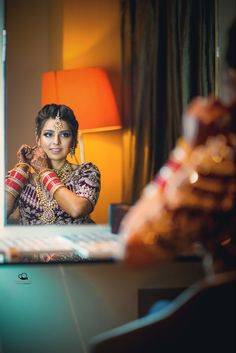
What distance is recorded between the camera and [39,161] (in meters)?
2.03

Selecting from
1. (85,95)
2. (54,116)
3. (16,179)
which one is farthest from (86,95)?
(16,179)

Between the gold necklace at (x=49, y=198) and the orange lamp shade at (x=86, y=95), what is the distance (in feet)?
0.54

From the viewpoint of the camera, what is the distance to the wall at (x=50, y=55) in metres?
2.02

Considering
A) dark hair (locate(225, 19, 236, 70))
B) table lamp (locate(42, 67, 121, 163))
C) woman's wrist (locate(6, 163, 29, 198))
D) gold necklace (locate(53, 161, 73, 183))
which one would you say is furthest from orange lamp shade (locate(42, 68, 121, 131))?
dark hair (locate(225, 19, 236, 70))

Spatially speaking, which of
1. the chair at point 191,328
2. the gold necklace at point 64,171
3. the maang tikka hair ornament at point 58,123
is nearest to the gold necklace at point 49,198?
the gold necklace at point 64,171

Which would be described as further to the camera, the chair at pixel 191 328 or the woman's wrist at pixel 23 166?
the woman's wrist at pixel 23 166

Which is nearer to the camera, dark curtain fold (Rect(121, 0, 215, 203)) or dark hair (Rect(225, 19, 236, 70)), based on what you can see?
dark hair (Rect(225, 19, 236, 70))

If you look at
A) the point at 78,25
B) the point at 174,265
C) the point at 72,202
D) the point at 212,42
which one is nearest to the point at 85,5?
the point at 78,25

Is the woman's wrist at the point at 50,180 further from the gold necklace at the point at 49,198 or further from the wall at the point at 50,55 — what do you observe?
the wall at the point at 50,55

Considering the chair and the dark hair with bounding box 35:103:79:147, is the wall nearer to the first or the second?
the dark hair with bounding box 35:103:79:147

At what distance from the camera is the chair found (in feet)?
3.28

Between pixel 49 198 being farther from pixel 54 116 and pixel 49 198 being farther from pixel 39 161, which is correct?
pixel 54 116

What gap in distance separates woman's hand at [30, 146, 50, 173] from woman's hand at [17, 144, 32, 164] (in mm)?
15

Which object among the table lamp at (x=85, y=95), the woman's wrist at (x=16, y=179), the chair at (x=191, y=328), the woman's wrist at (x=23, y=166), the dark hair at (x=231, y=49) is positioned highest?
the dark hair at (x=231, y=49)
